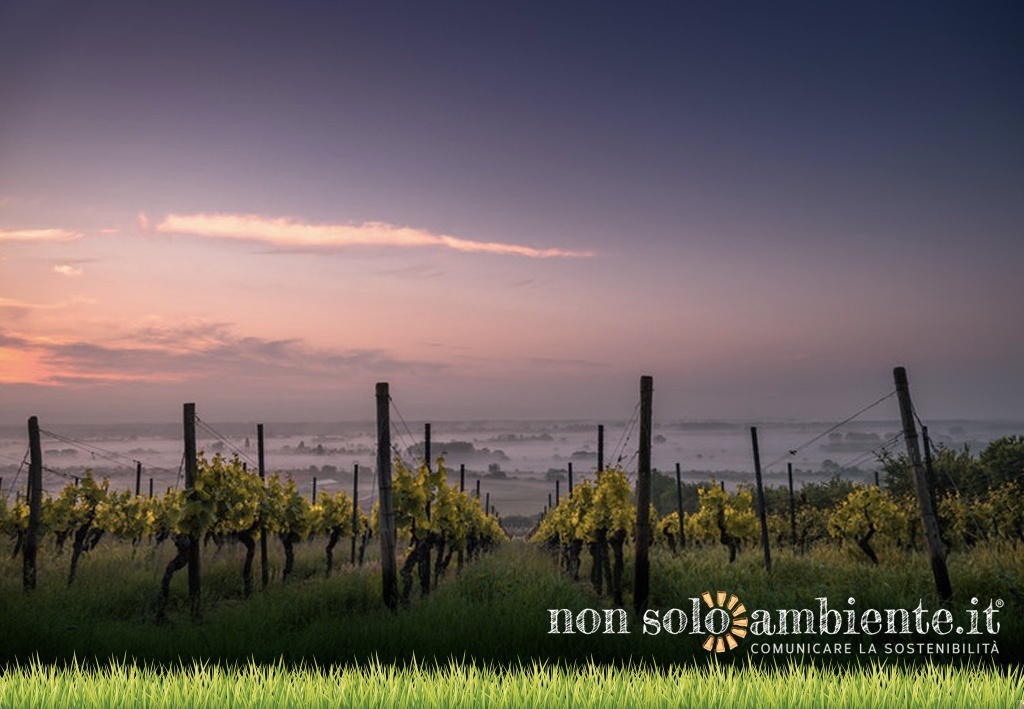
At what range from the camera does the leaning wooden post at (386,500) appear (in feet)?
48.5

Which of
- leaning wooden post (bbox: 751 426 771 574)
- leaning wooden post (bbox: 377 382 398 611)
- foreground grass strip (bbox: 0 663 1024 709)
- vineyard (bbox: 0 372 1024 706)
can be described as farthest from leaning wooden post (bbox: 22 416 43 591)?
leaning wooden post (bbox: 751 426 771 574)

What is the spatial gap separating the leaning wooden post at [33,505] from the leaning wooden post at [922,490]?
21197mm

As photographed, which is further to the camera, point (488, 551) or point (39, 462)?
point (488, 551)

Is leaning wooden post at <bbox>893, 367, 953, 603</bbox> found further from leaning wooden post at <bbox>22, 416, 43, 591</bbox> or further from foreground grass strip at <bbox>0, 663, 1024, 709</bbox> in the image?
leaning wooden post at <bbox>22, 416, 43, 591</bbox>

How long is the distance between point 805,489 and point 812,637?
41.2m

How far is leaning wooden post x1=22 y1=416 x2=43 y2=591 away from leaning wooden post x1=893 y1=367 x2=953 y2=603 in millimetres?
21197

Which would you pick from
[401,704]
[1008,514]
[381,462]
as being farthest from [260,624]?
[1008,514]

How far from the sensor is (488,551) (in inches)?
1417

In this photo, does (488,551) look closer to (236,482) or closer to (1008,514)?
(236,482)

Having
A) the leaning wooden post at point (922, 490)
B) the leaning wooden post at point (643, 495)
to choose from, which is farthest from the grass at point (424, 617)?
the leaning wooden post at point (643, 495)

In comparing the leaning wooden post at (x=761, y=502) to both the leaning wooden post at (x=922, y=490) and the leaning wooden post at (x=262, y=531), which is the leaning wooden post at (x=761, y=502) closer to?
the leaning wooden post at (x=922, y=490)

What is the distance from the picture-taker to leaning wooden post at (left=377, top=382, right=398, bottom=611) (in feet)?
48.5

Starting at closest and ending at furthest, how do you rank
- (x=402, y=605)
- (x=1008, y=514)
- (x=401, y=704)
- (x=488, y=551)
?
1. (x=401, y=704)
2. (x=402, y=605)
3. (x=1008, y=514)
4. (x=488, y=551)

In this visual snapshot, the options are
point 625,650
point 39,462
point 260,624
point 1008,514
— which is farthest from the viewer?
point 1008,514
